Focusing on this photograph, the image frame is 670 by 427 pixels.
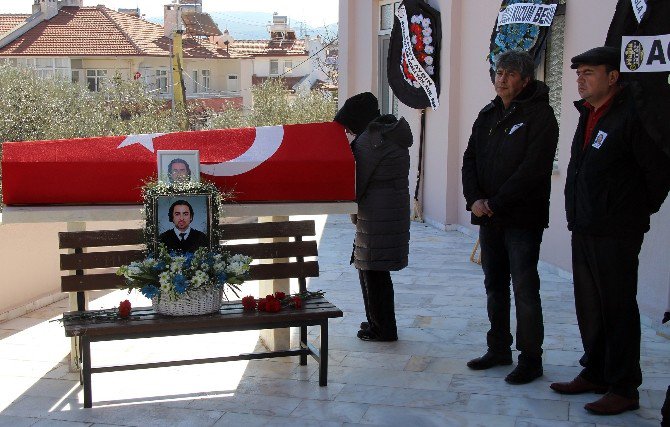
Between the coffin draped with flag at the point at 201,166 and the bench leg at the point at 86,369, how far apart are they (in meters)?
0.93

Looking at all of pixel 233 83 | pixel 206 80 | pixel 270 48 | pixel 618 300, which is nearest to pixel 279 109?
pixel 618 300

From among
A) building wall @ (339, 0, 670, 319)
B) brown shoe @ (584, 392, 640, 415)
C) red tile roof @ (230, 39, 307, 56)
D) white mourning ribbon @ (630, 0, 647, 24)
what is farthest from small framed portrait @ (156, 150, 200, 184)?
red tile roof @ (230, 39, 307, 56)

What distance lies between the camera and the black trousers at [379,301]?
18.9 ft

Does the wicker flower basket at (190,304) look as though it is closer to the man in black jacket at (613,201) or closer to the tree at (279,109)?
the man in black jacket at (613,201)

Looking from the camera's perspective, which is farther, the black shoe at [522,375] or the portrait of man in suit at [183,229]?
the black shoe at [522,375]

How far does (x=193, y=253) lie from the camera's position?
4.79 metres

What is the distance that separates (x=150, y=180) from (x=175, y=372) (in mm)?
1126

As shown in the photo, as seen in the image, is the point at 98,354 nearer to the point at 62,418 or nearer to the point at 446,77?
the point at 62,418

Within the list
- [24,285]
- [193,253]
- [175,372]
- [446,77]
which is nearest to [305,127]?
[193,253]

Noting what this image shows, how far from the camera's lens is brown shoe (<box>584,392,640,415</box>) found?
446 cm

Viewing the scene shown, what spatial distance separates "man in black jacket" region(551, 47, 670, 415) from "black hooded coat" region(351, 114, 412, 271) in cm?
123

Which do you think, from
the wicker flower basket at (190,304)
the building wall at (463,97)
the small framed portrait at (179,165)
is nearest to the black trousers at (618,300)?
the building wall at (463,97)

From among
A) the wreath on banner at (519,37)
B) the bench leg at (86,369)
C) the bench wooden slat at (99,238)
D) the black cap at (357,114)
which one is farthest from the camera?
the wreath on banner at (519,37)

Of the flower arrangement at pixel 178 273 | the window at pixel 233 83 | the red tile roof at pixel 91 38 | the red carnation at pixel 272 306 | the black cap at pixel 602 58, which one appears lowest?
the red carnation at pixel 272 306
